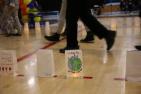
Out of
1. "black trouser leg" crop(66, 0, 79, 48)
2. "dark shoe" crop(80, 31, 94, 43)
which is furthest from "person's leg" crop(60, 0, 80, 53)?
"dark shoe" crop(80, 31, 94, 43)

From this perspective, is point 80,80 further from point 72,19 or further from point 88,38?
point 88,38

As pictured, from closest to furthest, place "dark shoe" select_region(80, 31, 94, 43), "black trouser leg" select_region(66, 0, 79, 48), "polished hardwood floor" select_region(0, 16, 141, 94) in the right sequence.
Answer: "polished hardwood floor" select_region(0, 16, 141, 94)
"black trouser leg" select_region(66, 0, 79, 48)
"dark shoe" select_region(80, 31, 94, 43)

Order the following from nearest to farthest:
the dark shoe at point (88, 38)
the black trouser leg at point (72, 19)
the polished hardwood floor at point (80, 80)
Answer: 1. the polished hardwood floor at point (80, 80)
2. the black trouser leg at point (72, 19)
3. the dark shoe at point (88, 38)

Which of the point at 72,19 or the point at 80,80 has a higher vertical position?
the point at 72,19

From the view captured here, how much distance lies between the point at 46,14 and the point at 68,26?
5508mm

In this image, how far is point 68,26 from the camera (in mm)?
2354

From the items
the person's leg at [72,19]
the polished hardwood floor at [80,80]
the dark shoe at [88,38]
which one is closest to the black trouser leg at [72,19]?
the person's leg at [72,19]

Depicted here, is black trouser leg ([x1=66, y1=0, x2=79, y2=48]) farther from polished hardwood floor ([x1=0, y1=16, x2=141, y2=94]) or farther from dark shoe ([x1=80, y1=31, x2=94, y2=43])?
dark shoe ([x1=80, y1=31, x2=94, y2=43])

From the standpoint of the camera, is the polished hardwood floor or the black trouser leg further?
the black trouser leg

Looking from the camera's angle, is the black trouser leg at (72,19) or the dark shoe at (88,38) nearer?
the black trouser leg at (72,19)

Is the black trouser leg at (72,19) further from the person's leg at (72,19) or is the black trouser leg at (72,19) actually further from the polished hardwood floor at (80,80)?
the polished hardwood floor at (80,80)

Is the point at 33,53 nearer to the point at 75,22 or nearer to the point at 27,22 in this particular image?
the point at 75,22

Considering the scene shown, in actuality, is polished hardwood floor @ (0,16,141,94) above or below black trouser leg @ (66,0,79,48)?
below

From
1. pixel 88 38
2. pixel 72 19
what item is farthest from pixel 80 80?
pixel 88 38
